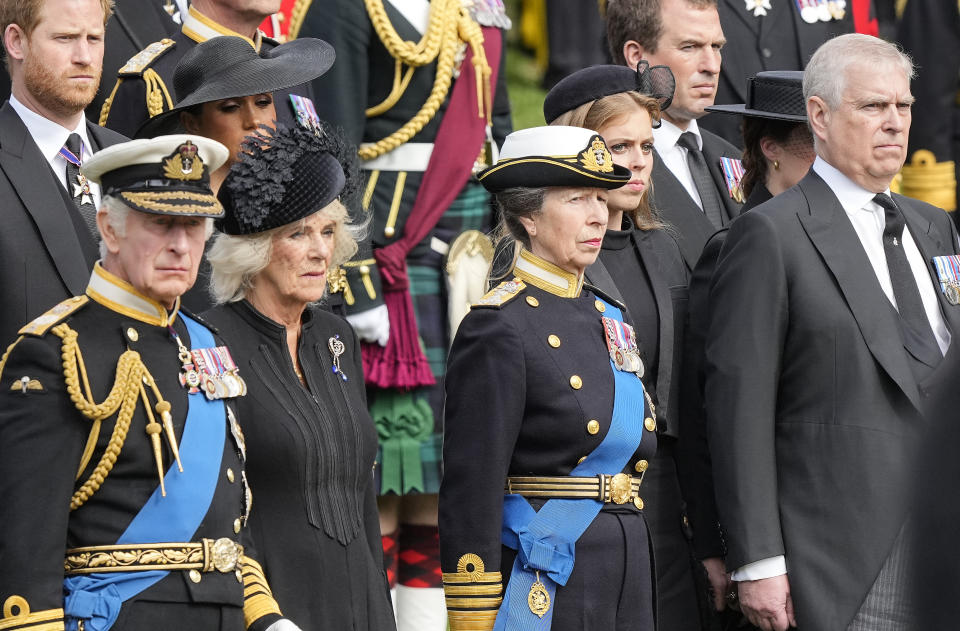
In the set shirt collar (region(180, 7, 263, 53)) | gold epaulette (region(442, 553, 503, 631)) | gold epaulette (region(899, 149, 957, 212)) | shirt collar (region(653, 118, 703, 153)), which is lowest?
gold epaulette (region(442, 553, 503, 631))

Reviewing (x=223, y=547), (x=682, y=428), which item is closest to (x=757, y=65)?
(x=682, y=428)

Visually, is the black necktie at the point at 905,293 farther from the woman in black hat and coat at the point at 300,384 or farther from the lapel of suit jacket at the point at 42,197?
the lapel of suit jacket at the point at 42,197

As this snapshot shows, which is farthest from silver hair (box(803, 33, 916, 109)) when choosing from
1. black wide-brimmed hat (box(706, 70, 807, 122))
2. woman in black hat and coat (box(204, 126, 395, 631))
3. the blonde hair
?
woman in black hat and coat (box(204, 126, 395, 631))

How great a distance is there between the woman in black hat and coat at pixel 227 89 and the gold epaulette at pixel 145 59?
202mm

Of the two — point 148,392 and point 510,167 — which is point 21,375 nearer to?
point 148,392

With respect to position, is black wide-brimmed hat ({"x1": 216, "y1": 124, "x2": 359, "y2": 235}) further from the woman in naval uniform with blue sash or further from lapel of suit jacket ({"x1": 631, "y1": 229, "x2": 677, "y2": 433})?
lapel of suit jacket ({"x1": 631, "y1": 229, "x2": 677, "y2": 433})

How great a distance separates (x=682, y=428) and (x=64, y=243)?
208 cm

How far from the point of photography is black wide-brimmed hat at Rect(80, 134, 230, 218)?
408 centimetres

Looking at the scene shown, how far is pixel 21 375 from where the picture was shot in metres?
3.81

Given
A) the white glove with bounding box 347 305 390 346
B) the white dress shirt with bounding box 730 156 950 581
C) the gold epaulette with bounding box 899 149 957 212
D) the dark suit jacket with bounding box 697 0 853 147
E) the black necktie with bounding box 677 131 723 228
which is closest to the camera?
the white dress shirt with bounding box 730 156 950 581

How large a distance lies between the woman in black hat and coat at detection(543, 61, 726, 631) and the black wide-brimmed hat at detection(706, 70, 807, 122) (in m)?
0.41

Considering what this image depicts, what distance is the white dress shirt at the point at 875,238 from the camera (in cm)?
521

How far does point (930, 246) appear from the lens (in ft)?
17.7

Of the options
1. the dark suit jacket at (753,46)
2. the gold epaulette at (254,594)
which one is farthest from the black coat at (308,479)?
the dark suit jacket at (753,46)
